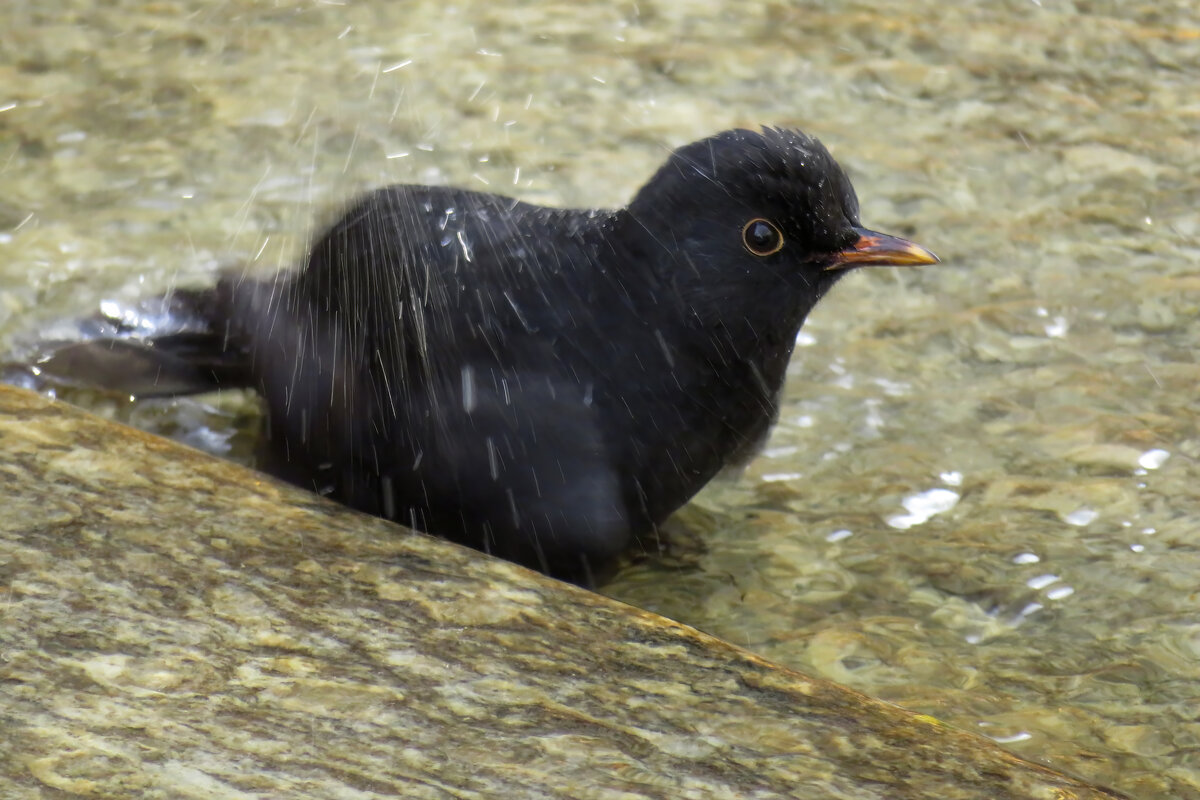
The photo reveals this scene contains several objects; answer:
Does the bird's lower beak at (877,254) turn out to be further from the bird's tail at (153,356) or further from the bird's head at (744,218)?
the bird's tail at (153,356)

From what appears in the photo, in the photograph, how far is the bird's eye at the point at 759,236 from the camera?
3182mm

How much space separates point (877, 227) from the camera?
4.94 m

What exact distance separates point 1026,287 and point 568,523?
2229mm

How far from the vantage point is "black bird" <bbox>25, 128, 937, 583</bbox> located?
121 inches

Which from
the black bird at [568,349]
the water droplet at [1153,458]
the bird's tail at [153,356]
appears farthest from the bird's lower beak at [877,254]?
the bird's tail at [153,356]

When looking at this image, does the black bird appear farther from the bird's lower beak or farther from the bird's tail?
the bird's tail

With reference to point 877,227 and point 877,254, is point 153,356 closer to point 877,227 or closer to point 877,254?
point 877,254

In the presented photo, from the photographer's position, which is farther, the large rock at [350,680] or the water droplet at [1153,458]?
the water droplet at [1153,458]

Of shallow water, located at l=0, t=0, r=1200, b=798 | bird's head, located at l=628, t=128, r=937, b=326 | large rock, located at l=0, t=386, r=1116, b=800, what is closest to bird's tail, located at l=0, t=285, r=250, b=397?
shallow water, located at l=0, t=0, r=1200, b=798

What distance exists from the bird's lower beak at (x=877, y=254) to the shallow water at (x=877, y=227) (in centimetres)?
67

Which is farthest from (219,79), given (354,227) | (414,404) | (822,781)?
(822,781)

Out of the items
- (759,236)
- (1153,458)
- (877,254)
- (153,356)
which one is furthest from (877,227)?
(153,356)

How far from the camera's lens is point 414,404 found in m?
3.11

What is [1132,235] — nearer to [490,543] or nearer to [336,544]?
[490,543]
